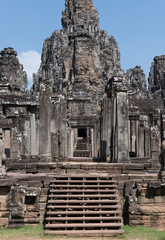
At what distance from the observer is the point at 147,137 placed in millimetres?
18641

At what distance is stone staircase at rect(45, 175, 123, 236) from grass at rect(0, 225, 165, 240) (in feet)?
0.67

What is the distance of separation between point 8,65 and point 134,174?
39.1 meters

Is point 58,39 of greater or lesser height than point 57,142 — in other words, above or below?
above

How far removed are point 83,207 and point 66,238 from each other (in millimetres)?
1140

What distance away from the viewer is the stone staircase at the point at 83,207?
796 centimetres

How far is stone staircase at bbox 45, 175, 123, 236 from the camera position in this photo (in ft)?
26.1

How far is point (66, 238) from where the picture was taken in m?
7.57

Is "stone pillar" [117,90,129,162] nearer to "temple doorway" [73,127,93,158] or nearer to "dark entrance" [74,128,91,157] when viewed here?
"temple doorway" [73,127,93,158]

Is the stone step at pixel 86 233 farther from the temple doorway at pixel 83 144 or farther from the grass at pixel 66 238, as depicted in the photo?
the temple doorway at pixel 83 144

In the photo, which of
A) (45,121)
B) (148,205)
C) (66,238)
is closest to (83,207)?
(66,238)

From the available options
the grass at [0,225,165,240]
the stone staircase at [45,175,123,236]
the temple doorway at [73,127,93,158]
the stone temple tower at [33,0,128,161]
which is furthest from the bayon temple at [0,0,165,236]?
the stone temple tower at [33,0,128,161]

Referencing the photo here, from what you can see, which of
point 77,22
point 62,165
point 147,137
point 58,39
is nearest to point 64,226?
point 62,165

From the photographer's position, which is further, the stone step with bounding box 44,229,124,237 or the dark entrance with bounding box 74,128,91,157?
the dark entrance with bounding box 74,128,91,157

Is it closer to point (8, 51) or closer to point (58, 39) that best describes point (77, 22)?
point (58, 39)
